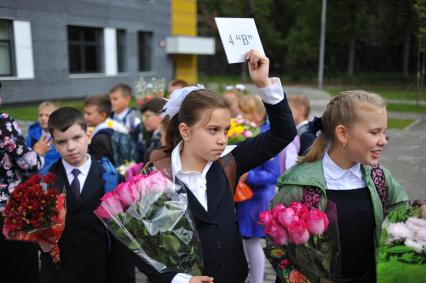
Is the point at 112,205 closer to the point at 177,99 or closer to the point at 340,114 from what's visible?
the point at 177,99

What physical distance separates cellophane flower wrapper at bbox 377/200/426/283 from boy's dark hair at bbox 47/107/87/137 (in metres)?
2.19

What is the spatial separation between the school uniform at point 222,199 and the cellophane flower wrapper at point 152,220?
Result: 188mm

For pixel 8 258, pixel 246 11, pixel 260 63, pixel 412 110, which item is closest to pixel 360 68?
pixel 412 110

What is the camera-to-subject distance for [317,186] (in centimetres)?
195

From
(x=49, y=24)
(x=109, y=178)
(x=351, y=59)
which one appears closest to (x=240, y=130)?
(x=351, y=59)

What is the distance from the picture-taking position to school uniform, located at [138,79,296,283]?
6.48 feet

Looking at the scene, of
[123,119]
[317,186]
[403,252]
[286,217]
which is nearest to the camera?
[403,252]

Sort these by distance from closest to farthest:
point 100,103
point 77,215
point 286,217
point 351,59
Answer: point 286,217, point 77,215, point 351,59, point 100,103

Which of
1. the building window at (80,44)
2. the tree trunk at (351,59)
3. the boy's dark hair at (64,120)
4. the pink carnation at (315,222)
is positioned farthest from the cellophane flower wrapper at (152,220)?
the building window at (80,44)

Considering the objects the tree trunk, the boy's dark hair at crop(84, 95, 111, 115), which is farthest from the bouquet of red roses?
the boy's dark hair at crop(84, 95, 111, 115)

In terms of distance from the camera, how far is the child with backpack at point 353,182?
1917mm

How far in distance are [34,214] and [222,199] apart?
3.50 feet

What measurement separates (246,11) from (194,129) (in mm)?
27976

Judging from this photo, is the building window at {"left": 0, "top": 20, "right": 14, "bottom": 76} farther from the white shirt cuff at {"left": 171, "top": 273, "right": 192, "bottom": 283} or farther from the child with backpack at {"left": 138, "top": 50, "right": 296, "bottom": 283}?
the white shirt cuff at {"left": 171, "top": 273, "right": 192, "bottom": 283}
